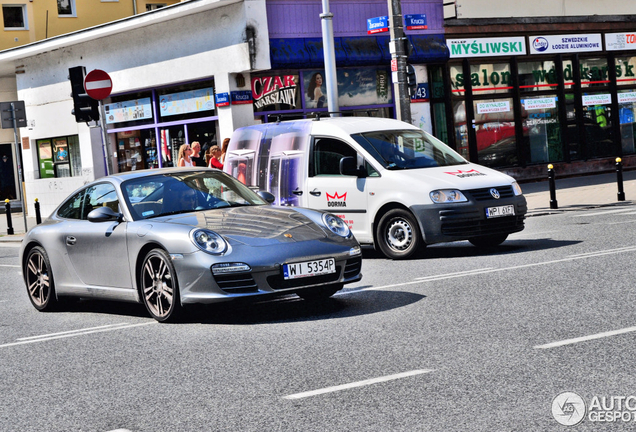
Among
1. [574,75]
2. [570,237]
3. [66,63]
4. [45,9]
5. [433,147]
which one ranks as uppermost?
[45,9]

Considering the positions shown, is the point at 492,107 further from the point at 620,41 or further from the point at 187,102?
the point at 187,102

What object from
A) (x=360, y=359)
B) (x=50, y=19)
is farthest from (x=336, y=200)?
(x=50, y=19)

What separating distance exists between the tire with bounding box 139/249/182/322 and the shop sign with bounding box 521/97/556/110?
769 inches

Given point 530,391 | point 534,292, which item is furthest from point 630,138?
point 530,391

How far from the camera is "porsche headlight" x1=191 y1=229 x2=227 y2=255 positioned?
7.75m

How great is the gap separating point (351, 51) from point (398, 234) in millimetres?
11735

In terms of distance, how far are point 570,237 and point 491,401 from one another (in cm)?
818

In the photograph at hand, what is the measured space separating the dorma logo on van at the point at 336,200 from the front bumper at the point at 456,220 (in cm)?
124

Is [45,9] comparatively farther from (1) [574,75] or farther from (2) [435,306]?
(2) [435,306]

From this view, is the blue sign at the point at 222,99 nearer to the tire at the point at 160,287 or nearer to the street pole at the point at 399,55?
the street pole at the point at 399,55

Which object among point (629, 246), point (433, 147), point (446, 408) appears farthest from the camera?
point (433, 147)

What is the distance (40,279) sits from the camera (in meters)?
9.80

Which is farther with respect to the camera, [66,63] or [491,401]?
[66,63]

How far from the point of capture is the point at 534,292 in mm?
8180
